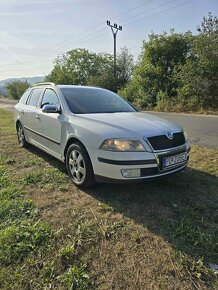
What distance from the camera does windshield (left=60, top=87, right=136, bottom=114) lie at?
14.4 ft

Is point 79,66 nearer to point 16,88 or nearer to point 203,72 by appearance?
point 16,88

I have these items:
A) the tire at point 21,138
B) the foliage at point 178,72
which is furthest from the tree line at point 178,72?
the tire at point 21,138

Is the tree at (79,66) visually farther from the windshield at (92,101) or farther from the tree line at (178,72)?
the windshield at (92,101)

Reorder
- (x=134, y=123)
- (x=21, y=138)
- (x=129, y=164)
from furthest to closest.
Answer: (x=21, y=138)
(x=134, y=123)
(x=129, y=164)

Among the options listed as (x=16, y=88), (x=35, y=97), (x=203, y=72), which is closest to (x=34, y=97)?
(x=35, y=97)

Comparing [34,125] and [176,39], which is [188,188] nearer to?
[34,125]

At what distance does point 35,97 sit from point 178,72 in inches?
586

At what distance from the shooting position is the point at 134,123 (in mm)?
3773

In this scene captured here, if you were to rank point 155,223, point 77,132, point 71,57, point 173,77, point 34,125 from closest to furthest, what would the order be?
point 155,223, point 77,132, point 34,125, point 173,77, point 71,57

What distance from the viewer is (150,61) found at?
2059cm

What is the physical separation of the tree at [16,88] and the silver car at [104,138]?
51.3 m

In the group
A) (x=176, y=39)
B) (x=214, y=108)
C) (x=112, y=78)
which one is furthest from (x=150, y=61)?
(x=112, y=78)

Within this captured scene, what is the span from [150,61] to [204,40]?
204 inches

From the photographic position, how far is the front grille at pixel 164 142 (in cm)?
343
